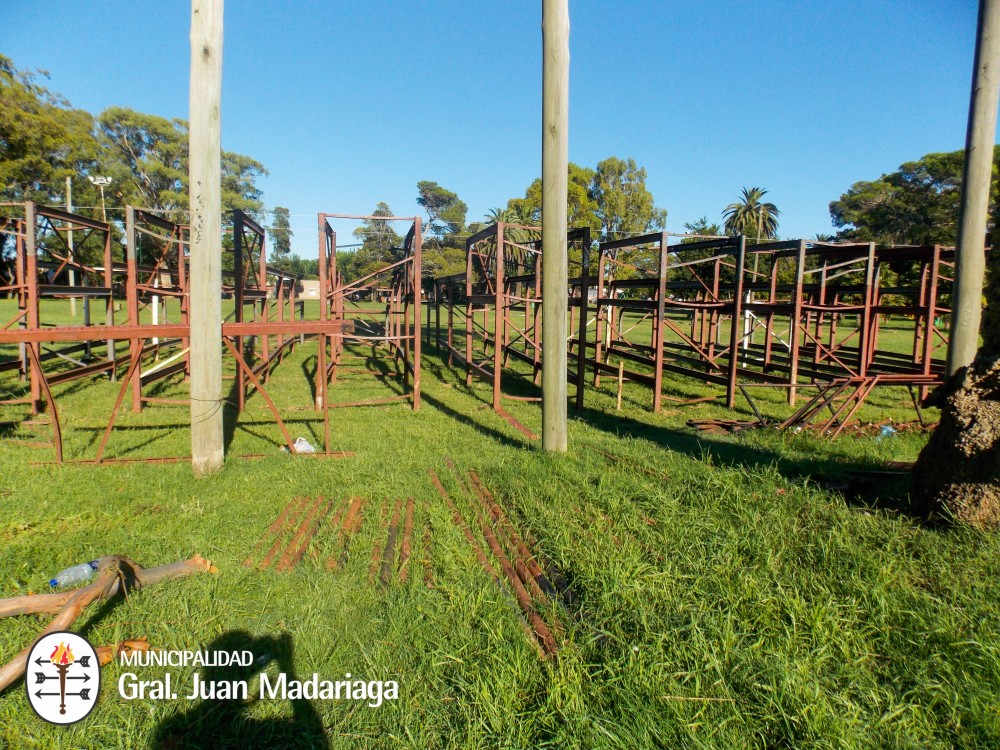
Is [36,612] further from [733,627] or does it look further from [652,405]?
[652,405]

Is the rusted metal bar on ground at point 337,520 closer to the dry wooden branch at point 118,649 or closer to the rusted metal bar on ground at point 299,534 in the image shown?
the rusted metal bar on ground at point 299,534

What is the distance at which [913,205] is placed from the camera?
123 ft

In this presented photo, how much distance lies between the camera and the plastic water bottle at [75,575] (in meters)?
3.59

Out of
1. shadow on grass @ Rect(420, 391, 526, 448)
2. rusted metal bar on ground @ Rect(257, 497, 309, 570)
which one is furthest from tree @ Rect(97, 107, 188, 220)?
rusted metal bar on ground @ Rect(257, 497, 309, 570)

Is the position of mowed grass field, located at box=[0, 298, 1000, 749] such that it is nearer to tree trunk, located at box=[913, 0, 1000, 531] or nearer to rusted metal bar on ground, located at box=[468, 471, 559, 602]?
rusted metal bar on ground, located at box=[468, 471, 559, 602]

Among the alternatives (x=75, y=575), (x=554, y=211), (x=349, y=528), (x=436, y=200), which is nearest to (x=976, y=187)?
(x=554, y=211)

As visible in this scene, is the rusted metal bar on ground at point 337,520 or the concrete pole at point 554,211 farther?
the concrete pole at point 554,211

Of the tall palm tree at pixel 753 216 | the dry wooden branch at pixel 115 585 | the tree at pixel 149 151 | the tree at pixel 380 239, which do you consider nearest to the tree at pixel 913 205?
the tall palm tree at pixel 753 216

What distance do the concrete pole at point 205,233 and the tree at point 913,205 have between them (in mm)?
36323

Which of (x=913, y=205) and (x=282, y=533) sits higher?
(x=913, y=205)

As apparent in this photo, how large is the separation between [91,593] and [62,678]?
69cm

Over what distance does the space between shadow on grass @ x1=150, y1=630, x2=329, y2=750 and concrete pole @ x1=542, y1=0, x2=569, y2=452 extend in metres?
4.12

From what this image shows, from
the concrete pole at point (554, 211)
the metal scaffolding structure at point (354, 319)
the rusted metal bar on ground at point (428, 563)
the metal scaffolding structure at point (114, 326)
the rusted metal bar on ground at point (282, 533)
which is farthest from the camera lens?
the metal scaffolding structure at point (354, 319)

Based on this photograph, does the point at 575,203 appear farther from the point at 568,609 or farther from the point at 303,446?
the point at 568,609
